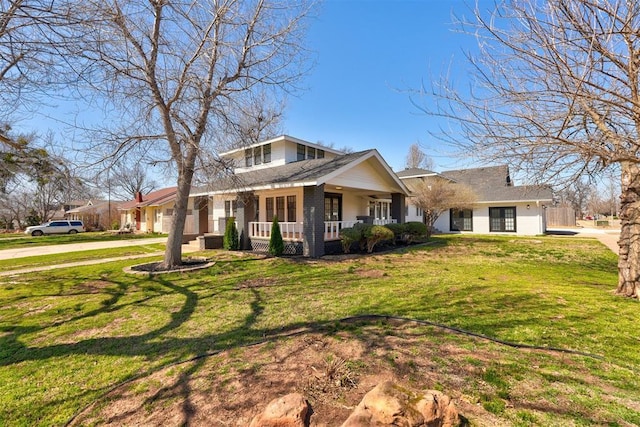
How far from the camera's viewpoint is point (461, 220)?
25.5m

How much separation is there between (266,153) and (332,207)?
16.0 ft

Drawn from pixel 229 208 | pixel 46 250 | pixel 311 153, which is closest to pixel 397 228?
pixel 311 153

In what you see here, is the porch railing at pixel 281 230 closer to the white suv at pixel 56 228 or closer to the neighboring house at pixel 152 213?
the neighboring house at pixel 152 213

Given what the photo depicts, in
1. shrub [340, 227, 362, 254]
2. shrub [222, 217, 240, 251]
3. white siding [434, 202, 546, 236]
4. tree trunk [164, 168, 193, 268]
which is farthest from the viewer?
white siding [434, 202, 546, 236]

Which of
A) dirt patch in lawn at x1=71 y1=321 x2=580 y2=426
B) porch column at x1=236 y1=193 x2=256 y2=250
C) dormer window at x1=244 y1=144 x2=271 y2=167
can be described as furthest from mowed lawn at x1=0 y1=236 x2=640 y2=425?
dormer window at x1=244 y1=144 x2=271 y2=167

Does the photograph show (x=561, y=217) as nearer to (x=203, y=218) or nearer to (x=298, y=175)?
(x=298, y=175)

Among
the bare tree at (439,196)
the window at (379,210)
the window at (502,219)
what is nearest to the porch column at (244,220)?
the window at (379,210)

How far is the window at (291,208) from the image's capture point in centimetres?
1413

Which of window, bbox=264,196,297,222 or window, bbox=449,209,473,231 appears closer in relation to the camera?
window, bbox=264,196,297,222

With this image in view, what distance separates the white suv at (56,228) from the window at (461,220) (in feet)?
126

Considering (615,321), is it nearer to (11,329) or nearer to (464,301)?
(464,301)

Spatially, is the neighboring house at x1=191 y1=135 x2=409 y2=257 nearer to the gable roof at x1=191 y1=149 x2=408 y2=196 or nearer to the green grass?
the gable roof at x1=191 y1=149 x2=408 y2=196

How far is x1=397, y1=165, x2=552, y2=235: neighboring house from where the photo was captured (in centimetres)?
2230

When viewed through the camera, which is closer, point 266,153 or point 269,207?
point 269,207
